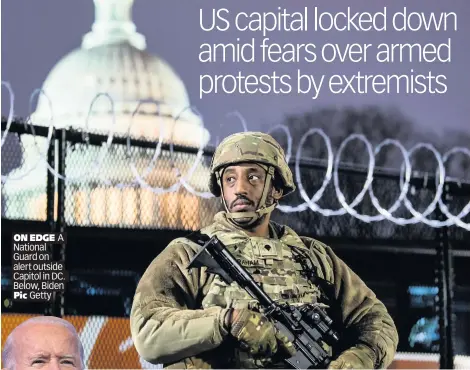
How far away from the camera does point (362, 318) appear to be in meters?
4.20

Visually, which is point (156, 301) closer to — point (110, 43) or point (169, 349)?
point (169, 349)

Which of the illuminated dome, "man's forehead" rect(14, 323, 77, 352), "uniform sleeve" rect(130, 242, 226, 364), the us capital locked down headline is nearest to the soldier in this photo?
"uniform sleeve" rect(130, 242, 226, 364)

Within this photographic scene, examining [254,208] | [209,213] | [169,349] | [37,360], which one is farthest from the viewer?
[209,213]

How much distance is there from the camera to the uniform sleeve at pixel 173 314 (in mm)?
3881

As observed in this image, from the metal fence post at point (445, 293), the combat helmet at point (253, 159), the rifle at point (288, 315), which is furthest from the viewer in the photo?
the metal fence post at point (445, 293)

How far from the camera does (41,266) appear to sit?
512 centimetres

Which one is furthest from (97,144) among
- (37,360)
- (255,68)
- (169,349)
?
(37,360)

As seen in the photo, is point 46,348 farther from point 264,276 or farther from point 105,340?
point 105,340

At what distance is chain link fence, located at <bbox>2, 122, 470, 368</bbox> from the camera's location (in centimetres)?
514

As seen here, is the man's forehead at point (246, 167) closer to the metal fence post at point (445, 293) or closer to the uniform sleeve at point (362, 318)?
the uniform sleeve at point (362, 318)

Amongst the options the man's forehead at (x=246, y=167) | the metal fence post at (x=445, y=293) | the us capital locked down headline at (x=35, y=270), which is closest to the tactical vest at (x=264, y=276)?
the man's forehead at (x=246, y=167)

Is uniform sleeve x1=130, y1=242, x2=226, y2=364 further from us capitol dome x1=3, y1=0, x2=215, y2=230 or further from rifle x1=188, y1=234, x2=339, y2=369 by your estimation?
us capitol dome x1=3, y1=0, x2=215, y2=230

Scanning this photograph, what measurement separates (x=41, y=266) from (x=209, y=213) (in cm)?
80

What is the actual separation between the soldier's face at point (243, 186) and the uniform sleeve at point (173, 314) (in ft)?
0.82
